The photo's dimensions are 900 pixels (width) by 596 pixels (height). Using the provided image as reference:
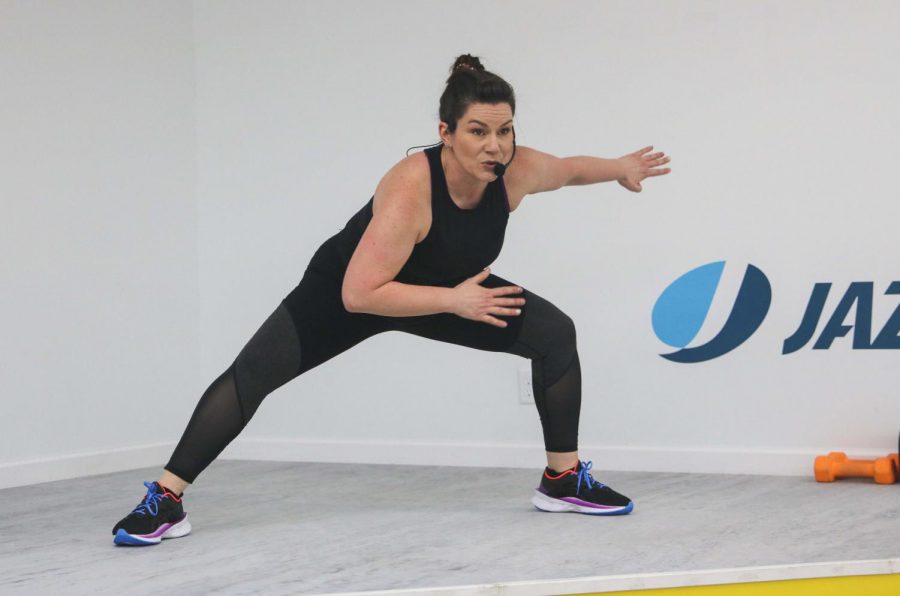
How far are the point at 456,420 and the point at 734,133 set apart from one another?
1345 millimetres

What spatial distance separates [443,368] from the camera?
3994mm

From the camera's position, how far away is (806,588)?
214cm

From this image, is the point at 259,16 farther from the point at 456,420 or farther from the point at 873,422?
the point at 873,422

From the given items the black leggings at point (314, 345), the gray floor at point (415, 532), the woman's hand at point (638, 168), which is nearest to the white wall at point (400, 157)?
the gray floor at point (415, 532)

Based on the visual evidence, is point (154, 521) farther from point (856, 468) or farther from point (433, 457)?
A: point (856, 468)

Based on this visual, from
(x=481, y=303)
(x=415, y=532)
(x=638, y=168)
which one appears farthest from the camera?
(x=638, y=168)

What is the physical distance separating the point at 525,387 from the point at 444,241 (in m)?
1.34

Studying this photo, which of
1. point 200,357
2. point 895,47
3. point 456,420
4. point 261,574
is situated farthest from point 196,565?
point 895,47

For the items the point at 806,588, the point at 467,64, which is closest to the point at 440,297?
the point at 467,64

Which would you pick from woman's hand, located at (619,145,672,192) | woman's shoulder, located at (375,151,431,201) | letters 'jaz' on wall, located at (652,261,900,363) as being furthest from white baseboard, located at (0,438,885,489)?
woman's shoulder, located at (375,151,431,201)

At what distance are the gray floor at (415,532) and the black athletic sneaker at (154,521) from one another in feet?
0.09

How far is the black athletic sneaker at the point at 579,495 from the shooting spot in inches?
111

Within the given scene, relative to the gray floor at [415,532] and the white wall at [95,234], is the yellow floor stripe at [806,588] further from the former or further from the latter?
the white wall at [95,234]

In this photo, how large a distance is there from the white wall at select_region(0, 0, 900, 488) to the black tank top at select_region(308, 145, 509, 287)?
3.76 feet
